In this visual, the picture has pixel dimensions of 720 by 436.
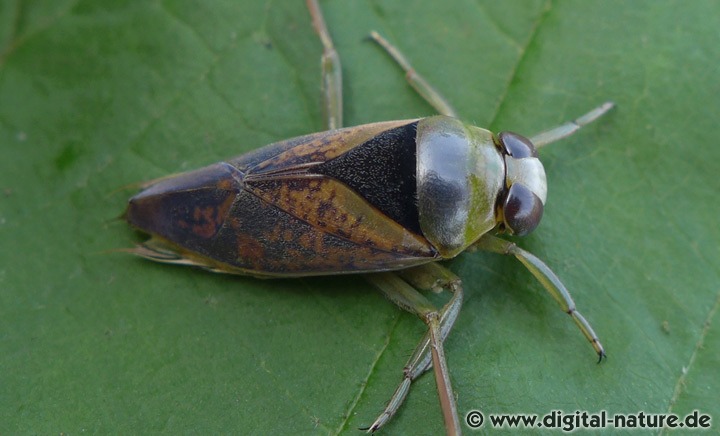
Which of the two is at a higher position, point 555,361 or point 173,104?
point 173,104

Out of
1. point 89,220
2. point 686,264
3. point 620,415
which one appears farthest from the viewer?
point 89,220

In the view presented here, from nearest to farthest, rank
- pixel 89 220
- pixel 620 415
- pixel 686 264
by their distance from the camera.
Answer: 1. pixel 620 415
2. pixel 686 264
3. pixel 89 220

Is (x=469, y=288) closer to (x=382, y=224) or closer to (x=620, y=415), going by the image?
(x=382, y=224)

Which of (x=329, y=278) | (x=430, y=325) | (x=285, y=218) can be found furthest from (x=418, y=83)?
(x=430, y=325)

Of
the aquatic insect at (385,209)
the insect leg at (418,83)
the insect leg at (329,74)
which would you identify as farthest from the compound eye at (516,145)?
the insect leg at (329,74)

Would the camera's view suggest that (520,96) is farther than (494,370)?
Yes

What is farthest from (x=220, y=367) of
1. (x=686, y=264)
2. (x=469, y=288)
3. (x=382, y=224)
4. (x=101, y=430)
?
(x=686, y=264)

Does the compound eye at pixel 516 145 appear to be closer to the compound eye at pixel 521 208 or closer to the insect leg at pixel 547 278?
the compound eye at pixel 521 208

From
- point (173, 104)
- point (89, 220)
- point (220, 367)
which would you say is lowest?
point (220, 367)

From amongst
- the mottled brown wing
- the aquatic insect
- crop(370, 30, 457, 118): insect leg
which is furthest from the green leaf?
the mottled brown wing
